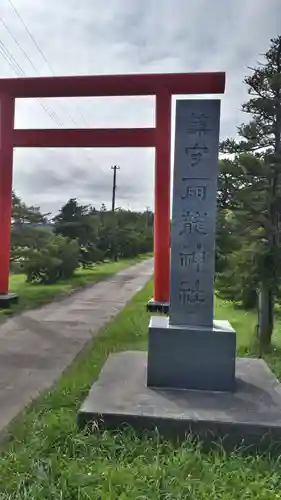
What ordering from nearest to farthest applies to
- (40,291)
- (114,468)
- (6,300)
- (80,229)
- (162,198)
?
1. (114,468)
2. (162,198)
3. (6,300)
4. (40,291)
5. (80,229)

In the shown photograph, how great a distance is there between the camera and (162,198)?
881cm

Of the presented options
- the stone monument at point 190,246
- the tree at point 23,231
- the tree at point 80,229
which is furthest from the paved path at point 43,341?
the tree at point 80,229

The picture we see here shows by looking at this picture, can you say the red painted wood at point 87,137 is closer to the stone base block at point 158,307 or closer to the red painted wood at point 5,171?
the red painted wood at point 5,171

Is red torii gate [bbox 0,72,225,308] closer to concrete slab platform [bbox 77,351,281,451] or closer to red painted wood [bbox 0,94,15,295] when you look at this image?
red painted wood [bbox 0,94,15,295]

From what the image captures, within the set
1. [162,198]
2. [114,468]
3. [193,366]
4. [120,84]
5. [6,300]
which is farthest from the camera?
[6,300]

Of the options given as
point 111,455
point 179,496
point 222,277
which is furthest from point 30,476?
point 222,277

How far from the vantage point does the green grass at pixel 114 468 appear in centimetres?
232

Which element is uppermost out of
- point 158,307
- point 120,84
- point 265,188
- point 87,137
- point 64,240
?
point 120,84

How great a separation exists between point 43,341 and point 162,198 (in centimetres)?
364

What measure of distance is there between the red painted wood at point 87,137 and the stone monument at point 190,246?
16.3 feet

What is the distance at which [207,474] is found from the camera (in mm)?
2531

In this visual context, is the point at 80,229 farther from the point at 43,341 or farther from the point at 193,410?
the point at 193,410

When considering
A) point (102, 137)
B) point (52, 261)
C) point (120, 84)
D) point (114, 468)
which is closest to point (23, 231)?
point (52, 261)

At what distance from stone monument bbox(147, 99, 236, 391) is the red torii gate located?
4.82 m
